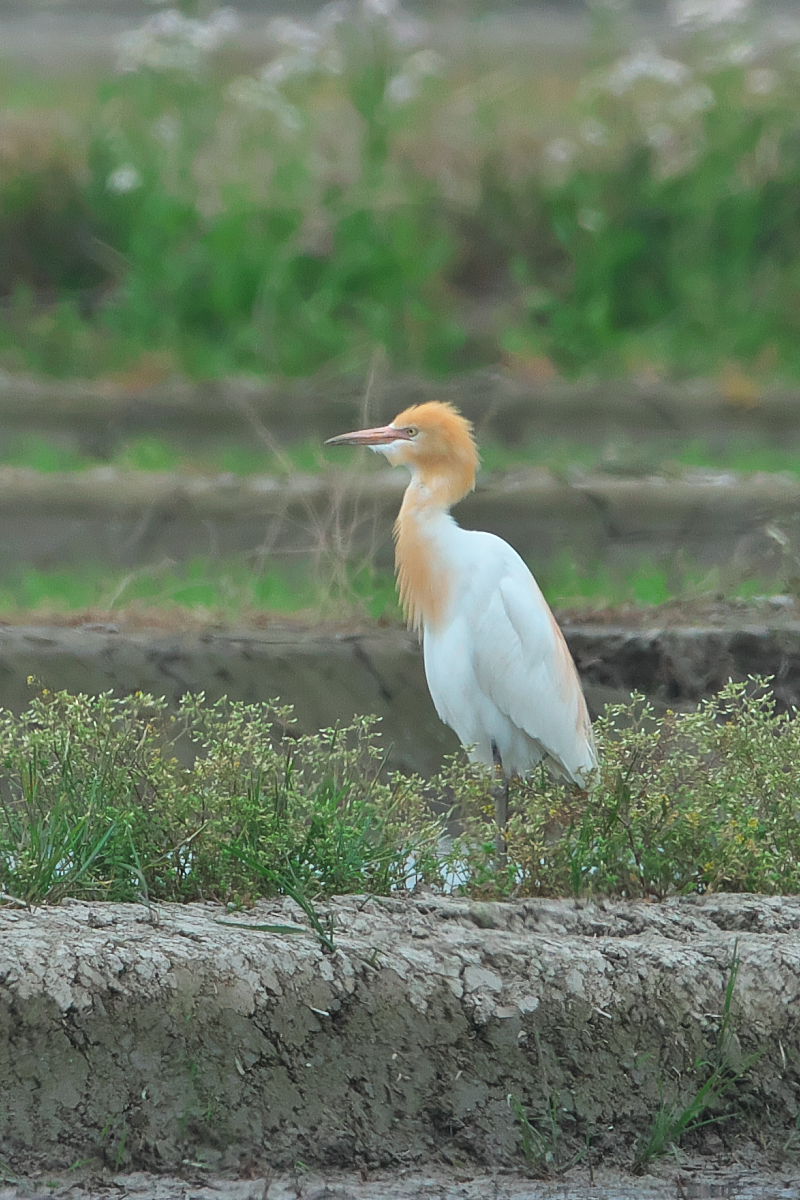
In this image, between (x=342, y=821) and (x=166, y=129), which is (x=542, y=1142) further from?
(x=166, y=129)

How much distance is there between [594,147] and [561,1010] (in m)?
7.31

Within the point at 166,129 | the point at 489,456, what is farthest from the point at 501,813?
the point at 166,129

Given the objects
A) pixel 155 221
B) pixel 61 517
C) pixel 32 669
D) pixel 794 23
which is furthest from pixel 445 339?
pixel 32 669

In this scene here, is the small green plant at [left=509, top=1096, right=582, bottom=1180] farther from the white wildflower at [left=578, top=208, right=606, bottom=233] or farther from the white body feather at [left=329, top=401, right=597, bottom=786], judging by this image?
the white wildflower at [left=578, top=208, right=606, bottom=233]

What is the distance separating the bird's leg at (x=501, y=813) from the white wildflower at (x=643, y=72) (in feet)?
18.9

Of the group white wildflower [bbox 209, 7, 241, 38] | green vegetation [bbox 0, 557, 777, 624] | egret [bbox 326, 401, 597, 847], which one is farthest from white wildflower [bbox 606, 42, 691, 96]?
egret [bbox 326, 401, 597, 847]

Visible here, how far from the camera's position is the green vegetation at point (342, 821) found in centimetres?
376

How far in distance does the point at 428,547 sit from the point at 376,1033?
170 centimetres

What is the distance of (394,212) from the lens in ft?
32.6

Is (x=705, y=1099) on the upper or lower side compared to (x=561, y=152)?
lower

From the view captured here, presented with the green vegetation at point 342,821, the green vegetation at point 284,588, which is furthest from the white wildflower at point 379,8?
the green vegetation at point 342,821

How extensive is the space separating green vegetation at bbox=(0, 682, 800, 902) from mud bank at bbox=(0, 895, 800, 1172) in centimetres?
11

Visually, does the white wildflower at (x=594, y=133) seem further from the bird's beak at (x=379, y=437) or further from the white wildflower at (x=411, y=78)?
the bird's beak at (x=379, y=437)

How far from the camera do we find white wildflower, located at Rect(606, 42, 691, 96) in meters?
9.84
